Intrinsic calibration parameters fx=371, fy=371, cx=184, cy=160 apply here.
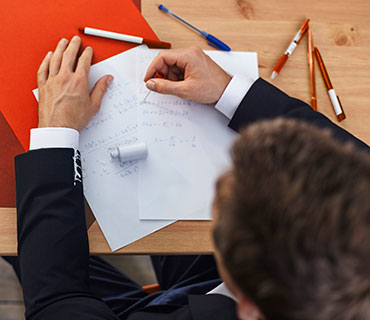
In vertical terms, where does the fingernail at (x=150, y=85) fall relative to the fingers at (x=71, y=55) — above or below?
below

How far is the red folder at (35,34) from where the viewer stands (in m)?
0.73

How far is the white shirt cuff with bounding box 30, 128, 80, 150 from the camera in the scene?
0.69 meters

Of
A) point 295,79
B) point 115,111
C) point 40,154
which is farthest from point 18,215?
point 295,79

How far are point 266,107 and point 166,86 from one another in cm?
21

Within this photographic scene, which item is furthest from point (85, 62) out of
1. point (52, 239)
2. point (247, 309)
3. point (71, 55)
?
point (247, 309)

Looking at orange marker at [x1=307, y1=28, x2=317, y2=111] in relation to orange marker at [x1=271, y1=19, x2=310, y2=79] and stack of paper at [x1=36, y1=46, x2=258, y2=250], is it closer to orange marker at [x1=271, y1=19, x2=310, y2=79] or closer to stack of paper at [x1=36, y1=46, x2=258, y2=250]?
orange marker at [x1=271, y1=19, x2=310, y2=79]

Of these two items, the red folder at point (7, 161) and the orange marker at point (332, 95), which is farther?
the orange marker at point (332, 95)

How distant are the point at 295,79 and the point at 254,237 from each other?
58 cm

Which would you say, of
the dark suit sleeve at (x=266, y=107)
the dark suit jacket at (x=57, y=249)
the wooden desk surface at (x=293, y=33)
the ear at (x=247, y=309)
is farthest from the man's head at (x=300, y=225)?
the wooden desk surface at (x=293, y=33)

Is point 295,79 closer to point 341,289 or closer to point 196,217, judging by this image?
point 196,217

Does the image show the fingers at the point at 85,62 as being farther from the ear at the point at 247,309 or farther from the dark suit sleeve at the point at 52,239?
the ear at the point at 247,309

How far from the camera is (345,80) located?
831 mm

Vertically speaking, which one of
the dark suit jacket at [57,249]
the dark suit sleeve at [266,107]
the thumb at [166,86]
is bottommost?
the dark suit jacket at [57,249]

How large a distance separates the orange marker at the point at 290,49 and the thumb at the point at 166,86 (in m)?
0.22
